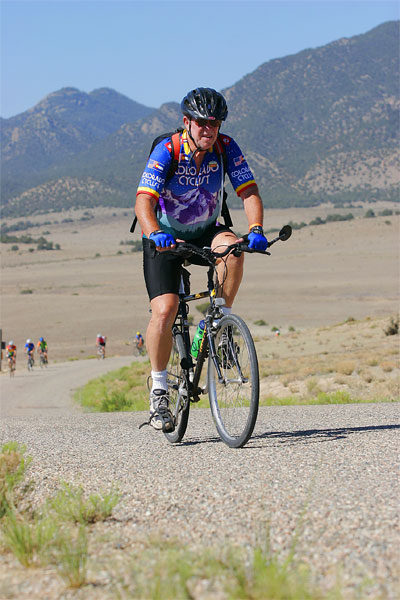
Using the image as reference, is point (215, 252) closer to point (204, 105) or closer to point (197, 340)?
point (197, 340)

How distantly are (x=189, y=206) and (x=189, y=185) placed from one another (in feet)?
0.52

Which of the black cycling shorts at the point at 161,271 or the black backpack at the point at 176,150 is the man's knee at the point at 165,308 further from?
the black backpack at the point at 176,150

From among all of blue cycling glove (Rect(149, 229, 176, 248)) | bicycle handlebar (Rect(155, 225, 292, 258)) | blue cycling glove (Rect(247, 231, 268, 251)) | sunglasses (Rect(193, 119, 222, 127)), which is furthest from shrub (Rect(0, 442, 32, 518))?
sunglasses (Rect(193, 119, 222, 127))

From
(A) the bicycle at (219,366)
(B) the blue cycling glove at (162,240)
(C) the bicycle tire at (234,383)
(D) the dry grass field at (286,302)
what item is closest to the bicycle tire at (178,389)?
(A) the bicycle at (219,366)

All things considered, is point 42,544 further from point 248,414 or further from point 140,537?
point 248,414

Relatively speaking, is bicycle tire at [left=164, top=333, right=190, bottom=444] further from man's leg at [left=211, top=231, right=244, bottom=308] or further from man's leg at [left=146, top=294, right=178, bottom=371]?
man's leg at [left=211, top=231, right=244, bottom=308]

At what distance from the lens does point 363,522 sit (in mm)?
2953

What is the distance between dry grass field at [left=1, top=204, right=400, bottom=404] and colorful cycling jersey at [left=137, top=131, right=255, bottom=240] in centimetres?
910

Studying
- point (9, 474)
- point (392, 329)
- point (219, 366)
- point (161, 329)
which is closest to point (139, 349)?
point (392, 329)

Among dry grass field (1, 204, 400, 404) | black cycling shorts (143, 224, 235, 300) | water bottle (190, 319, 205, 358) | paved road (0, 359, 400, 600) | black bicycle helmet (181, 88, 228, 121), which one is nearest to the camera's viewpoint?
paved road (0, 359, 400, 600)

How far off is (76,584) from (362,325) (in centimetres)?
3094

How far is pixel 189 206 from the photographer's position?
5.28 metres

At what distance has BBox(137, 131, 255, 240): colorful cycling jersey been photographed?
510cm

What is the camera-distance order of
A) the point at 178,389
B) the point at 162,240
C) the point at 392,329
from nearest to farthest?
the point at 162,240, the point at 178,389, the point at 392,329
